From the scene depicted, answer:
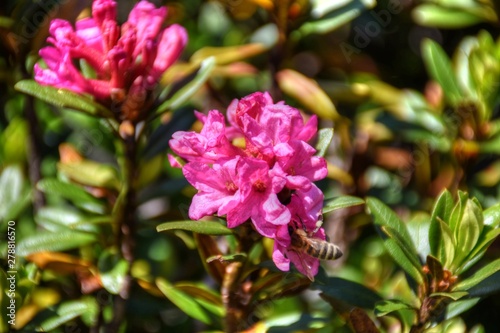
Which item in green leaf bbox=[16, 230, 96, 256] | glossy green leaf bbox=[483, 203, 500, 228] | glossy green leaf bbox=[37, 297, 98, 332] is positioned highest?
glossy green leaf bbox=[483, 203, 500, 228]

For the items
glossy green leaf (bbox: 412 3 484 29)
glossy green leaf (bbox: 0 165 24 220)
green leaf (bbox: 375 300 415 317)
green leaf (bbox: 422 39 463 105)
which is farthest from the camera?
glossy green leaf (bbox: 412 3 484 29)

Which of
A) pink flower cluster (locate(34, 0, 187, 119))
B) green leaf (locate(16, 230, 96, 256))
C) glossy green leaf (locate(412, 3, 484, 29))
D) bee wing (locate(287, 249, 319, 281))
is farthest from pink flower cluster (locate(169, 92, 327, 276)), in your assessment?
glossy green leaf (locate(412, 3, 484, 29))

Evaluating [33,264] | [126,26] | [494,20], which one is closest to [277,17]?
[126,26]

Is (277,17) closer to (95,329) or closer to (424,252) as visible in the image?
(424,252)

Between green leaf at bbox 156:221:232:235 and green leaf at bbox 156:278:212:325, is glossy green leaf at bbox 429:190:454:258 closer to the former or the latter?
green leaf at bbox 156:221:232:235

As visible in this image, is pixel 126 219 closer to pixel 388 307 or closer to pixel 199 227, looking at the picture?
pixel 199 227

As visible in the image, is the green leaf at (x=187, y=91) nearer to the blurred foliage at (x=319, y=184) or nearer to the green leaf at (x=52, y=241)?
the blurred foliage at (x=319, y=184)
